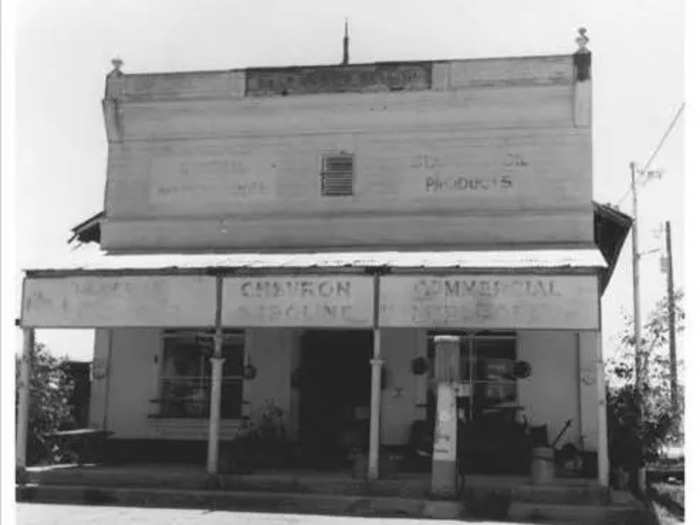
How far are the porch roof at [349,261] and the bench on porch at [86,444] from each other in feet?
9.07

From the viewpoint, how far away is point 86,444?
1453 centimetres

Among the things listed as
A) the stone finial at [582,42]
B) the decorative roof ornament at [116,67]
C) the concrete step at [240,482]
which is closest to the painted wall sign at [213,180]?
the decorative roof ornament at [116,67]

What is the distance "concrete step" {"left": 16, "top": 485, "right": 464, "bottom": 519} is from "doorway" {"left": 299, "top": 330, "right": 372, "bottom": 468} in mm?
2599

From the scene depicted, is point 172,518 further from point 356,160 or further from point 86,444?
point 356,160

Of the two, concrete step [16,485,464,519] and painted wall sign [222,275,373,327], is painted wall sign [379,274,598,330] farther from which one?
concrete step [16,485,464,519]

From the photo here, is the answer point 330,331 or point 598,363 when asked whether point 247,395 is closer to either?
point 330,331

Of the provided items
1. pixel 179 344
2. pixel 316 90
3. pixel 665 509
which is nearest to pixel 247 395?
pixel 179 344

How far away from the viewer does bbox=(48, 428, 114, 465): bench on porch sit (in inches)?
573

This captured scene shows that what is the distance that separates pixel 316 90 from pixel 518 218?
387 centimetres

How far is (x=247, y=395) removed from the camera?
14898 mm

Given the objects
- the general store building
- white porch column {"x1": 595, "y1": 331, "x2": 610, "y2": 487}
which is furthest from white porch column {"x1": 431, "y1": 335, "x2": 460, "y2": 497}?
white porch column {"x1": 595, "y1": 331, "x2": 610, "y2": 487}

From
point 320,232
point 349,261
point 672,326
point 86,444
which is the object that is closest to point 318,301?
point 349,261

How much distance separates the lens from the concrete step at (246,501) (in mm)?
11430

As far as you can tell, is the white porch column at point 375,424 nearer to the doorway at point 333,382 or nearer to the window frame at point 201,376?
the doorway at point 333,382
